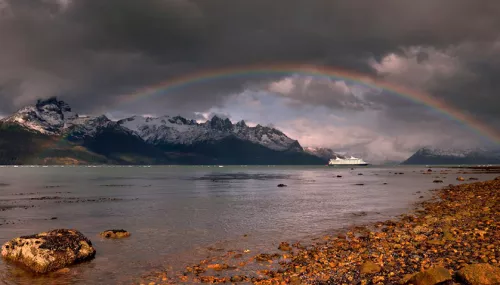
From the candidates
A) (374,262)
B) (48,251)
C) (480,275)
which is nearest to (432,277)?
(480,275)

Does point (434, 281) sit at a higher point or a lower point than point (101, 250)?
higher

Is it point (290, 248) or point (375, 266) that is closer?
point (375, 266)

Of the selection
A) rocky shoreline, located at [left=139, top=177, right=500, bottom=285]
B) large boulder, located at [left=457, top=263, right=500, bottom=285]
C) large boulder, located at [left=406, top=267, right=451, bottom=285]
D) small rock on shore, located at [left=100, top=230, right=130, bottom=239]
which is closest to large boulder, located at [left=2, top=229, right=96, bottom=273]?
rocky shoreline, located at [left=139, top=177, right=500, bottom=285]

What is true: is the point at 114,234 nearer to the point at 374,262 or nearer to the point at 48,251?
the point at 48,251

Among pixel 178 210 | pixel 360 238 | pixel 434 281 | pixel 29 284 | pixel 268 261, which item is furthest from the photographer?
pixel 178 210

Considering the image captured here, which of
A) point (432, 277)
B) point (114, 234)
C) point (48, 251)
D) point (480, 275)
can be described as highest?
point (480, 275)

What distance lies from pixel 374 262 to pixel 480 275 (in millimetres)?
5467

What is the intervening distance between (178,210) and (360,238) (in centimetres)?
2772

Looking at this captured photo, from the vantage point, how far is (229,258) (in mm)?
21594

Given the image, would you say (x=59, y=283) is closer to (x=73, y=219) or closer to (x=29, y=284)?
(x=29, y=284)

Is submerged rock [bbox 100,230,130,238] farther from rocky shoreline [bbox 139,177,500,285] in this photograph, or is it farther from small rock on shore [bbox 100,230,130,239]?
rocky shoreline [bbox 139,177,500,285]

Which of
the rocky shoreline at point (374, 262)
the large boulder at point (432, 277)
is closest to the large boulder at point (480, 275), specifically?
the rocky shoreline at point (374, 262)

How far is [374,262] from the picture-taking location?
18.5 m

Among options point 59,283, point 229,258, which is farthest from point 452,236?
point 59,283
